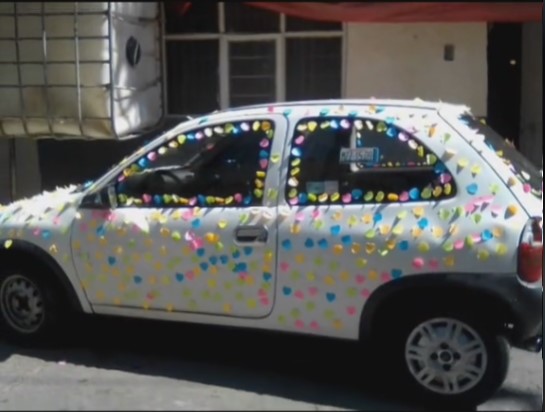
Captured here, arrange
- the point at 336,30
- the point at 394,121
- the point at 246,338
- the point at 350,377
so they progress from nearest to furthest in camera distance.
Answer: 1. the point at 394,121
2. the point at 350,377
3. the point at 246,338
4. the point at 336,30

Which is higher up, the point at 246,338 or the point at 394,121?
the point at 394,121

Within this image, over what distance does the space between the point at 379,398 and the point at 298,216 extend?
109 cm

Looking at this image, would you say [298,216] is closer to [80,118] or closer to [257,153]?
[257,153]

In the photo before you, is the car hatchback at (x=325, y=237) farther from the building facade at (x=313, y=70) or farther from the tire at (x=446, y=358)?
the building facade at (x=313, y=70)

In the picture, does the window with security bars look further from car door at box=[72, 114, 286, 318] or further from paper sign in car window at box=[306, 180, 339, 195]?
paper sign in car window at box=[306, 180, 339, 195]

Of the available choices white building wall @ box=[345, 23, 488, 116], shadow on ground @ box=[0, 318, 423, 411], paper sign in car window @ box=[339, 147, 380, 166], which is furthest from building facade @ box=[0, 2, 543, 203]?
paper sign in car window @ box=[339, 147, 380, 166]

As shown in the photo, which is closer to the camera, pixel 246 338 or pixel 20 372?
pixel 20 372

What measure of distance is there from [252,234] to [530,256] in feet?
4.84

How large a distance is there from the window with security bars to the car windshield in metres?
4.20

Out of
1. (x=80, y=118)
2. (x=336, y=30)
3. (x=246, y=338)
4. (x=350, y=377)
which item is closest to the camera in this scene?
(x=350, y=377)

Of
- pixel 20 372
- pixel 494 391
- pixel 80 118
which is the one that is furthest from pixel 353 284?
pixel 80 118

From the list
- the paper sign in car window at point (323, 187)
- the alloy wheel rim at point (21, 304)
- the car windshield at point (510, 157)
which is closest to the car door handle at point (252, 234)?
the paper sign in car window at point (323, 187)

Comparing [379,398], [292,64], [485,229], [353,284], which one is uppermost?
[292,64]

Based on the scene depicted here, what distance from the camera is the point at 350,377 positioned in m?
5.04
